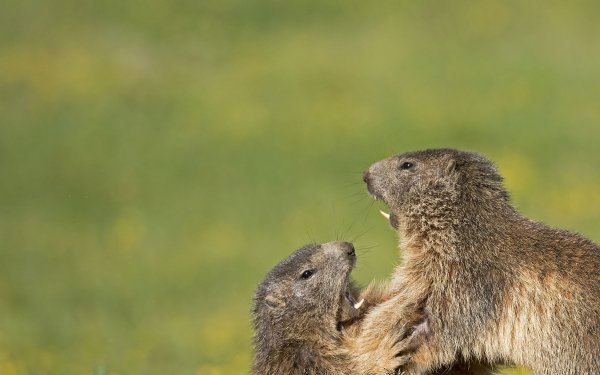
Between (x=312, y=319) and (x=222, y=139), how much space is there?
16.1 m

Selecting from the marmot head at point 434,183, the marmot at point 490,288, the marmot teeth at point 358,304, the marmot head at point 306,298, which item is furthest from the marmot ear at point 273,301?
the marmot head at point 434,183

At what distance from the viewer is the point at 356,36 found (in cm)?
3034

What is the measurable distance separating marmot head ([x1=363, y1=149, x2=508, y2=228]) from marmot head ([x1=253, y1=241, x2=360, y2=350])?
0.70m

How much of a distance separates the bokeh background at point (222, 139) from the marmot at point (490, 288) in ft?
13.8

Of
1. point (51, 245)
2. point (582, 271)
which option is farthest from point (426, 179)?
point (51, 245)

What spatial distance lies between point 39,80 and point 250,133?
6.14m

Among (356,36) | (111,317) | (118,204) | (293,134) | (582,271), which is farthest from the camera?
(356,36)

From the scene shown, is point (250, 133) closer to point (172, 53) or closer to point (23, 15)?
point (172, 53)

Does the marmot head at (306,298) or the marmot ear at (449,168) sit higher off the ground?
the marmot ear at (449,168)

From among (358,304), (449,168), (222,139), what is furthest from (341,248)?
(222,139)

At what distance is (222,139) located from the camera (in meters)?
25.6

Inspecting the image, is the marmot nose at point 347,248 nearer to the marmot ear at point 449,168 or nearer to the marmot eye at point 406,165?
the marmot eye at point 406,165

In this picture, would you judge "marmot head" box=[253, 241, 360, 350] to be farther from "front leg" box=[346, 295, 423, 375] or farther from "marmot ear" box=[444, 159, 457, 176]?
"marmot ear" box=[444, 159, 457, 176]

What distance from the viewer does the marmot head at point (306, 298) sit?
972cm
